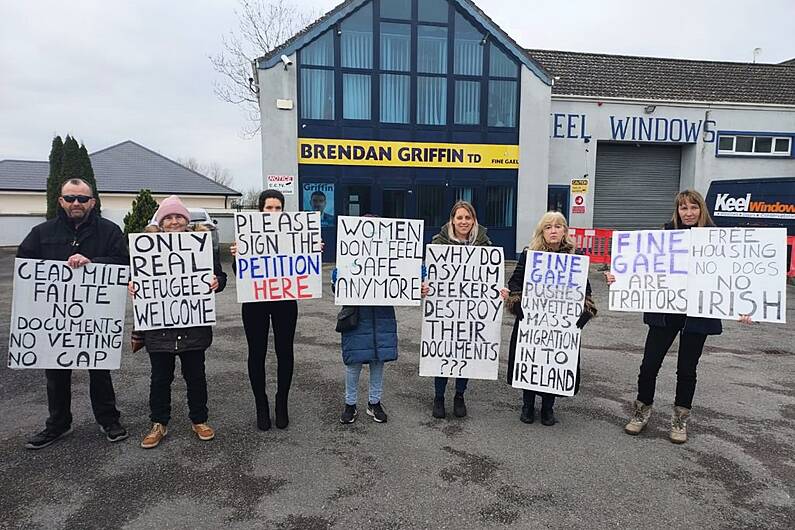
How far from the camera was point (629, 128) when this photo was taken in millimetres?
19484

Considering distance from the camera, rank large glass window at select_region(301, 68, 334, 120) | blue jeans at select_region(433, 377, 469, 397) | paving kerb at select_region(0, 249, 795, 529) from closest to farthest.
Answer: paving kerb at select_region(0, 249, 795, 529) < blue jeans at select_region(433, 377, 469, 397) < large glass window at select_region(301, 68, 334, 120)

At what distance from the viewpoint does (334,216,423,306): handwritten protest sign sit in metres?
4.73

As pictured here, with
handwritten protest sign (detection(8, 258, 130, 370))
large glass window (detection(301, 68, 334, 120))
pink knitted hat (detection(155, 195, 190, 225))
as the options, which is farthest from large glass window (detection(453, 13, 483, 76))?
handwritten protest sign (detection(8, 258, 130, 370))

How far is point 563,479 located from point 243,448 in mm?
2508

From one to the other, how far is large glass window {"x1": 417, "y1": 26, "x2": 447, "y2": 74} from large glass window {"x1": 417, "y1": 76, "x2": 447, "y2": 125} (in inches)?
12.8

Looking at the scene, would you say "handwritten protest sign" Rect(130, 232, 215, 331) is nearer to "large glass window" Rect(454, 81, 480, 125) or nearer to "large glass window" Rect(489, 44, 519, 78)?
"large glass window" Rect(454, 81, 480, 125)

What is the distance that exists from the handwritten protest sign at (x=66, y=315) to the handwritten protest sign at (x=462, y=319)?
2.70 metres

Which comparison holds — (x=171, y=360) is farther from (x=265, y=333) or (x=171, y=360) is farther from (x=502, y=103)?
(x=502, y=103)

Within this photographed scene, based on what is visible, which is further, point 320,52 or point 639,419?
point 320,52

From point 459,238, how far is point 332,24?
44.3 feet

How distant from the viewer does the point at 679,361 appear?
457 centimetres

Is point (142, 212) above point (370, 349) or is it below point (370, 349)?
above

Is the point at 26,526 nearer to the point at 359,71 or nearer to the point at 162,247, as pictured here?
the point at 162,247

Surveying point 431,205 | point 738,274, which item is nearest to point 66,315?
point 738,274
